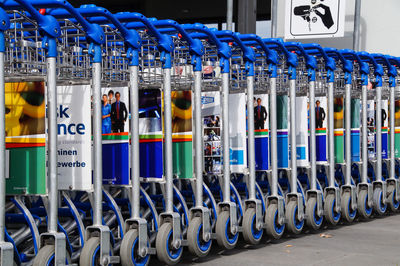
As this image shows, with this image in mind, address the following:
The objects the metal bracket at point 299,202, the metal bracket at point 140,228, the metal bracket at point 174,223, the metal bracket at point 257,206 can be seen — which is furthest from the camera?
the metal bracket at point 299,202

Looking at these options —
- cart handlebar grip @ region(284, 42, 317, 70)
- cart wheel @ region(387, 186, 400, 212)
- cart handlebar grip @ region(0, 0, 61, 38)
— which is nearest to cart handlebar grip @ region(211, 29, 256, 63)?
cart handlebar grip @ region(284, 42, 317, 70)

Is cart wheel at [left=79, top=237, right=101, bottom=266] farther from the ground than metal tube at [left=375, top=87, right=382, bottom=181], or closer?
closer

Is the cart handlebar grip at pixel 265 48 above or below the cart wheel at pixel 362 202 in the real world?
above

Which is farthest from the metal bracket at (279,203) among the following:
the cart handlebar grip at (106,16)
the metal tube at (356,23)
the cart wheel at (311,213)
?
the metal tube at (356,23)

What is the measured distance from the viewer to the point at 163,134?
7.72 metres

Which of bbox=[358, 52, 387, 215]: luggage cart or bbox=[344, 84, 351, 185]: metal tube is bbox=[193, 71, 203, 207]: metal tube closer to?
bbox=[344, 84, 351, 185]: metal tube

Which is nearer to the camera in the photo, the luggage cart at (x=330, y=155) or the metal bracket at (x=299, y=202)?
the metal bracket at (x=299, y=202)

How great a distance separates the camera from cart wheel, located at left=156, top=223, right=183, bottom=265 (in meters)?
7.41

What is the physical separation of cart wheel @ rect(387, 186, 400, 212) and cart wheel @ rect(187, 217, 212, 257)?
171 inches

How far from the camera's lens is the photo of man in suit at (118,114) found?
7.22 meters

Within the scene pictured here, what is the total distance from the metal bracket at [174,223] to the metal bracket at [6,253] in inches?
83.2

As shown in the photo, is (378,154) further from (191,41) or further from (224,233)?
(191,41)

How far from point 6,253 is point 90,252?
1068 mm

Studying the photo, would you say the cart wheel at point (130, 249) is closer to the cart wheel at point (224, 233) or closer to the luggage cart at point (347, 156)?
the cart wheel at point (224, 233)
